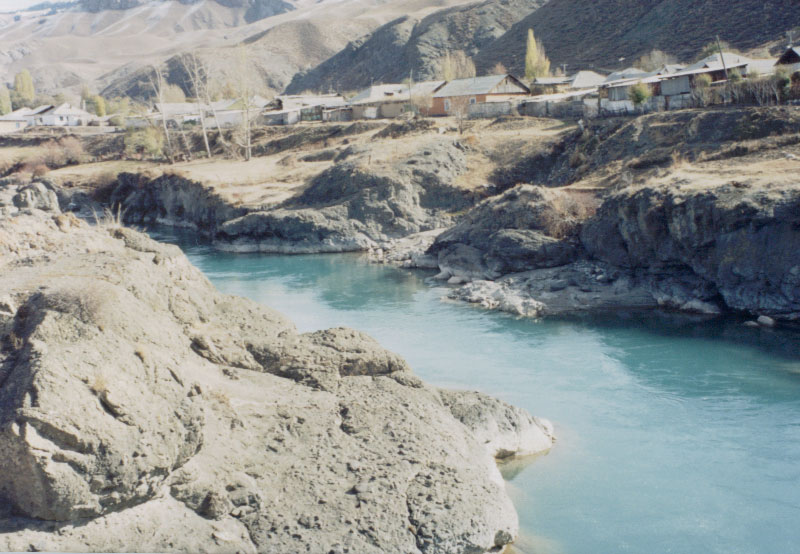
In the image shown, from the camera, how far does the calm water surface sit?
12.6 m

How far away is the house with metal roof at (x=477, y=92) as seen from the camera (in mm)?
63812

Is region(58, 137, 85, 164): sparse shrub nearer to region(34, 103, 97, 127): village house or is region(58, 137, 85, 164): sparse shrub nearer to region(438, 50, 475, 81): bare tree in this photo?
region(34, 103, 97, 127): village house

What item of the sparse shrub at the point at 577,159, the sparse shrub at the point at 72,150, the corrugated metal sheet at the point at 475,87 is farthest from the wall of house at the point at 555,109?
the sparse shrub at the point at 72,150

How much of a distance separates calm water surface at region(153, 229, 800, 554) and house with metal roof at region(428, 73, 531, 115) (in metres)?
35.3

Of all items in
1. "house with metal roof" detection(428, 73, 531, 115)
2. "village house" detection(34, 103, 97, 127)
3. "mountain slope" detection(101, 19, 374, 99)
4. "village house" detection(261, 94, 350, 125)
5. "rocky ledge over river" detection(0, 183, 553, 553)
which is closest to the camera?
"rocky ledge over river" detection(0, 183, 553, 553)

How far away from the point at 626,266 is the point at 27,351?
998 inches

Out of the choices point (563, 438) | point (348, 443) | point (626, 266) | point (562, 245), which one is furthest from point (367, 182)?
point (348, 443)

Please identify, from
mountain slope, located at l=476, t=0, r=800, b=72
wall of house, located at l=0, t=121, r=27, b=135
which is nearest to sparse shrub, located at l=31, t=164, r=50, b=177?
wall of house, located at l=0, t=121, r=27, b=135

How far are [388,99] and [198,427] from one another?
66.5 metres

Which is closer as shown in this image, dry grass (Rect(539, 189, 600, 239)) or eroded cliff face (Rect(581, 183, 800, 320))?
eroded cliff face (Rect(581, 183, 800, 320))

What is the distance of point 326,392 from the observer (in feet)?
41.4

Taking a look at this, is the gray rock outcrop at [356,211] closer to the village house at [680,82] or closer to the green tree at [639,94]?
the green tree at [639,94]

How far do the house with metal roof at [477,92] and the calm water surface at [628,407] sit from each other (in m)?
35.3

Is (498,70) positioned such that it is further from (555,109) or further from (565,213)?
(565,213)
